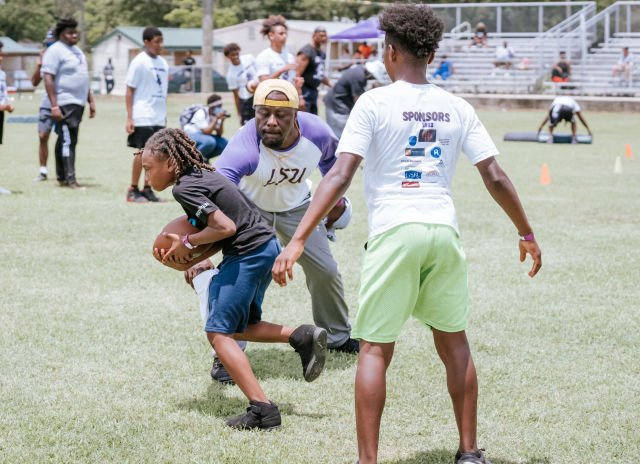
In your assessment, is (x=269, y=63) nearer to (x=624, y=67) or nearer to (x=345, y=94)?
(x=345, y=94)

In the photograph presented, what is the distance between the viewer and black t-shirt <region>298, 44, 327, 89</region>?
1447cm

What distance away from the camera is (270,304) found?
7.25 m

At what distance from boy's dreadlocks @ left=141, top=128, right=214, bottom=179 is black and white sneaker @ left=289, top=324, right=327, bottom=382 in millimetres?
1001

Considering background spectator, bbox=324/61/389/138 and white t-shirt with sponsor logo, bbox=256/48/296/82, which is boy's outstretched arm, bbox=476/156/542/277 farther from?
background spectator, bbox=324/61/389/138

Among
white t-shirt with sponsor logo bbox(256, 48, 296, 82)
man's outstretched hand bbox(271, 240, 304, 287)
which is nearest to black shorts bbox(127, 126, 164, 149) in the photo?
white t-shirt with sponsor logo bbox(256, 48, 296, 82)

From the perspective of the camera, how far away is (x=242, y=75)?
1616cm

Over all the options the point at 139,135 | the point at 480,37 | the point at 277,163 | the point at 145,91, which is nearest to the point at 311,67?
the point at 145,91

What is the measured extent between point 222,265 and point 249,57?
38.1 ft

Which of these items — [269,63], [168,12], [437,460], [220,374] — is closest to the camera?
[437,460]

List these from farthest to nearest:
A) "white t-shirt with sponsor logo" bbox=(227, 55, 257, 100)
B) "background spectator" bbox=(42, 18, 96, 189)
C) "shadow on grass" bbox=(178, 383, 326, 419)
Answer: "white t-shirt with sponsor logo" bbox=(227, 55, 257, 100) → "background spectator" bbox=(42, 18, 96, 189) → "shadow on grass" bbox=(178, 383, 326, 419)

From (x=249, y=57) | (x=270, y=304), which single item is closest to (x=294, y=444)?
(x=270, y=304)

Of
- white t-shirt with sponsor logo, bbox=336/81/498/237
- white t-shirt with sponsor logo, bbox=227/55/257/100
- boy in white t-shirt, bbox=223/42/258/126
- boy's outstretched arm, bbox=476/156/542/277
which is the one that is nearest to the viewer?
white t-shirt with sponsor logo, bbox=336/81/498/237

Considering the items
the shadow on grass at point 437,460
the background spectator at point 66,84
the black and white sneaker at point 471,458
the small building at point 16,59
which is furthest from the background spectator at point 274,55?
the small building at point 16,59

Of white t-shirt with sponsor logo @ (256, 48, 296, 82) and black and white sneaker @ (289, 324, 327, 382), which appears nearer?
black and white sneaker @ (289, 324, 327, 382)
